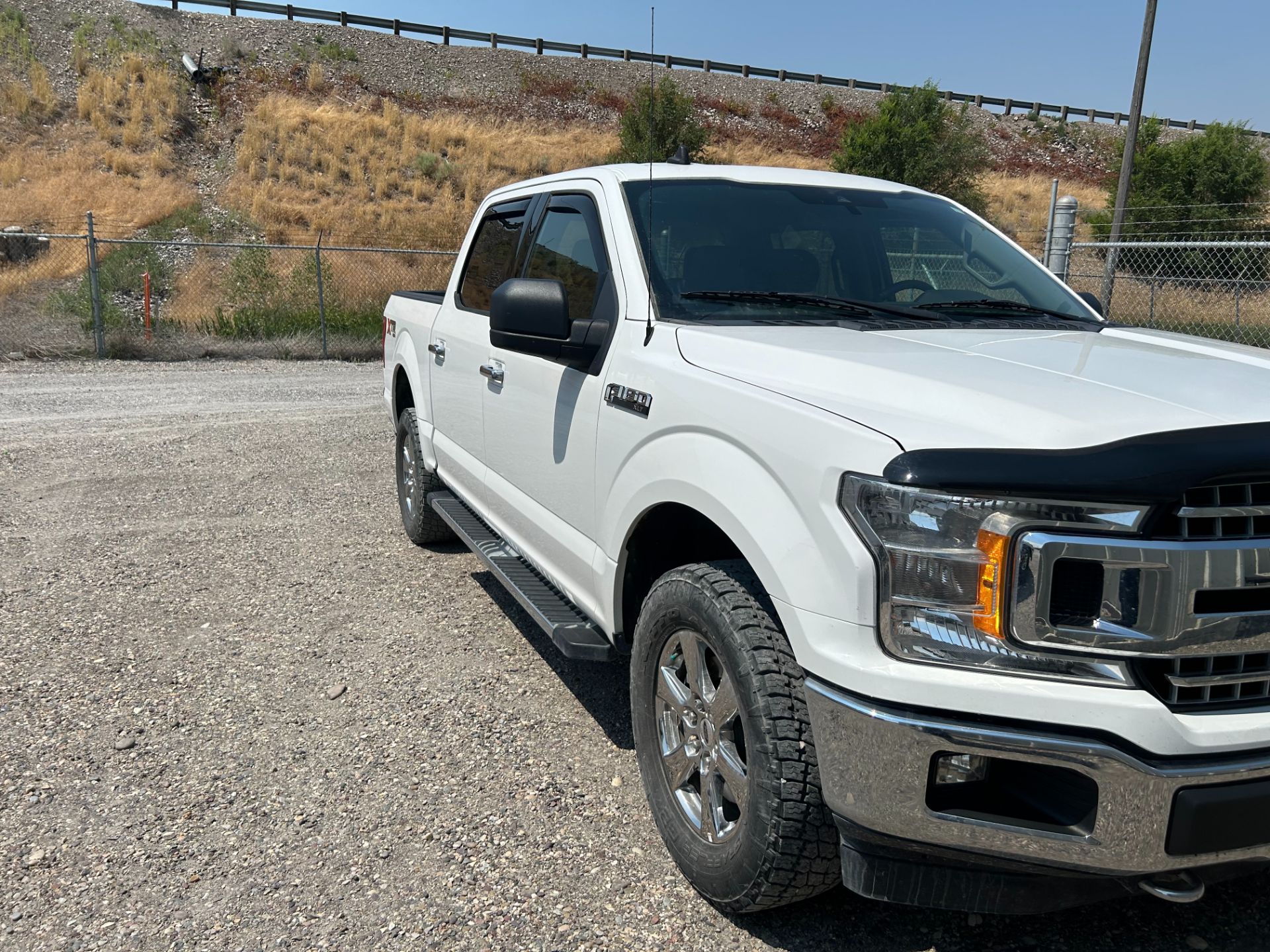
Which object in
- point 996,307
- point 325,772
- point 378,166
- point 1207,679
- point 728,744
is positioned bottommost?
point 325,772

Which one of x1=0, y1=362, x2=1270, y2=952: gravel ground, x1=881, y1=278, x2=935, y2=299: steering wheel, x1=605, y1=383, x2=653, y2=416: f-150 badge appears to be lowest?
x1=0, y1=362, x2=1270, y2=952: gravel ground

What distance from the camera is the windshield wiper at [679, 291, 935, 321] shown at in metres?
3.16

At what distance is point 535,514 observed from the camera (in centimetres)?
373

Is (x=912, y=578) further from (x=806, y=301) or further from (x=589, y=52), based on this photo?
(x=589, y=52)

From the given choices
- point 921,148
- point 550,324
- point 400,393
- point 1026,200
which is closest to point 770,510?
point 550,324

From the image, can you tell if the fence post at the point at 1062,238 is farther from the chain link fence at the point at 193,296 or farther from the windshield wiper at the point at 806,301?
the chain link fence at the point at 193,296

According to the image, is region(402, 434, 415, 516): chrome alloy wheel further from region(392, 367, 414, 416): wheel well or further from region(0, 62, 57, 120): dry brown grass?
region(0, 62, 57, 120): dry brown grass

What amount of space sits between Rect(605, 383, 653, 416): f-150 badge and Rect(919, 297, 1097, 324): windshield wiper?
110 centimetres

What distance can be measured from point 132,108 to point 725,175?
3580cm

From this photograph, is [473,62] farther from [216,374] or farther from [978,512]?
[978,512]

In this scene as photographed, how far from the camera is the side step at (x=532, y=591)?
3.21m

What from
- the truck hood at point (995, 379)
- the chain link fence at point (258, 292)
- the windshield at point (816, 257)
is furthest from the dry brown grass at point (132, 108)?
the truck hood at point (995, 379)

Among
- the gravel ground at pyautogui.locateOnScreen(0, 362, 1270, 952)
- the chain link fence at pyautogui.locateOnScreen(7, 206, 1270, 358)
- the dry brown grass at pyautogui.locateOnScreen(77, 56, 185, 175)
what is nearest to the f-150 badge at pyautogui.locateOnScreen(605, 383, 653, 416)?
the gravel ground at pyautogui.locateOnScreen(0, 362, 1270, 952)

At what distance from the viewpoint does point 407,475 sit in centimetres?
598
